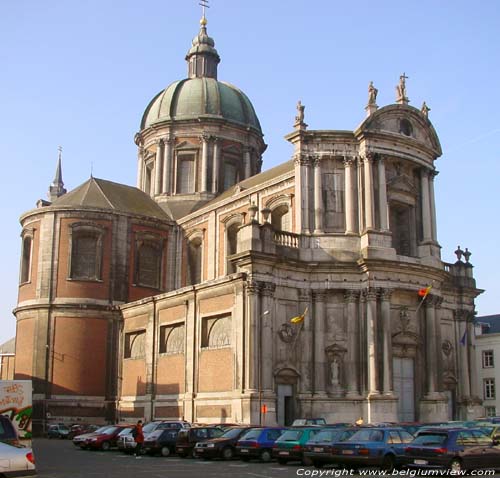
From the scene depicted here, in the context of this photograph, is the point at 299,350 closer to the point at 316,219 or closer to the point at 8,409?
the point at 316,219

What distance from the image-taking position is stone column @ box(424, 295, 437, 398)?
123 ft

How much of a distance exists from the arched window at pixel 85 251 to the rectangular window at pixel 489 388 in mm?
26798

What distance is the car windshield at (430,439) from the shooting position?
18.3 m

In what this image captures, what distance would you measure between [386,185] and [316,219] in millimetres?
4076

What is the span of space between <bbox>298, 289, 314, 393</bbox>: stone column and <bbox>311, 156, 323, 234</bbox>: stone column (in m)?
3.21

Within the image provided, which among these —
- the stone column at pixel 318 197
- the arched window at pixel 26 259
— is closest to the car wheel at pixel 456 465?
the stone column at pixel 318 197

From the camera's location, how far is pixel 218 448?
81.2 feet

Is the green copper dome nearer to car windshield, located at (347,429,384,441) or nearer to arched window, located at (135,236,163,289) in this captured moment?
arched window, located at (135,236,163,289)

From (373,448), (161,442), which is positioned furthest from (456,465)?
(161,442)

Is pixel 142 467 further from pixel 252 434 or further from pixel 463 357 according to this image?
pixel 463 357

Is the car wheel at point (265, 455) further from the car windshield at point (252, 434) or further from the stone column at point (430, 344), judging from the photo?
the stone column at point (430, 344)

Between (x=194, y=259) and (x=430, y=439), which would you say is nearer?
(x=430, y=439)

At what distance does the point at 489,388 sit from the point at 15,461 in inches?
1728

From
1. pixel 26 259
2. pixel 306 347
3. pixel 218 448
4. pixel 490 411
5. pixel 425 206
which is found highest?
pixel 425 206
